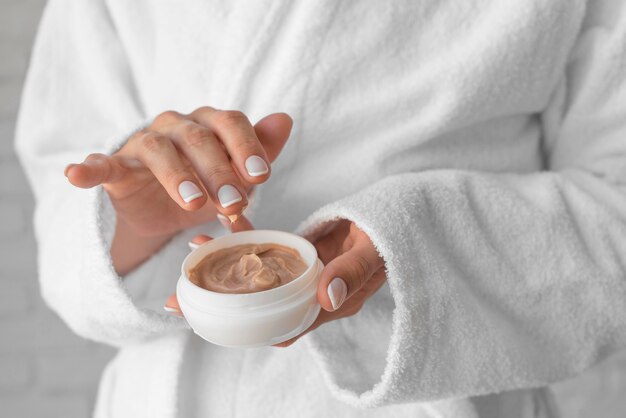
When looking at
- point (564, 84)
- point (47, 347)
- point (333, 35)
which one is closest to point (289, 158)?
point (333, 35)

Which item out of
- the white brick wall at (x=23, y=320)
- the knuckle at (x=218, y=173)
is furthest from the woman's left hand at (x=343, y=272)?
the white brick wall at (x=23, y=320)

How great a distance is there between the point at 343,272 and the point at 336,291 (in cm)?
2

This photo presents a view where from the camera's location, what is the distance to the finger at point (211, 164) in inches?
21.3

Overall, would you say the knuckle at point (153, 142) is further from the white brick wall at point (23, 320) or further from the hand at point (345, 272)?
the white brick wall at point (23, 320)

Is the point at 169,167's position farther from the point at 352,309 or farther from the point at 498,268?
the point at 498,268

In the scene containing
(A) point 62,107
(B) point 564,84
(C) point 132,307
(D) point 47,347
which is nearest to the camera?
(C) point 132,307

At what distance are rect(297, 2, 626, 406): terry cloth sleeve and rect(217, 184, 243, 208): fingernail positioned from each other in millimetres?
120

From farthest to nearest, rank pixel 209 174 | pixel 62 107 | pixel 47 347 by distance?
1. pixel 47 347
2. pixel 62 107
3. pixel 209 174

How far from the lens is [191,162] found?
58 cm

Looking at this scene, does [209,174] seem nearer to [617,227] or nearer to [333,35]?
[333,35]

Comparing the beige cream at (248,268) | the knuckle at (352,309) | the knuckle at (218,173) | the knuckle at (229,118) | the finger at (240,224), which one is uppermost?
the knuckle at (229,118)

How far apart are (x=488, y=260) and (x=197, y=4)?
Result: 0.41 meters

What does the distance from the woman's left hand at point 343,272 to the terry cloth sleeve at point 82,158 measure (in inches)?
3.6

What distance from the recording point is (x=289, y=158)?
0.74 m
